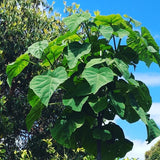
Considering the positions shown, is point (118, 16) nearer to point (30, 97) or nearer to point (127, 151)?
point (30, 97)

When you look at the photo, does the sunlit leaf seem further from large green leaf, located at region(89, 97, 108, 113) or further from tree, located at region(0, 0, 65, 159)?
tree, located at region(0, 0, 65, 159)

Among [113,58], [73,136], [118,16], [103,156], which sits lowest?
[103,156]

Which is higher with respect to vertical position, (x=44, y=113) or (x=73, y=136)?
(x=44, y=113)

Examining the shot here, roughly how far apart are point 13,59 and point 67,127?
19.3 ft

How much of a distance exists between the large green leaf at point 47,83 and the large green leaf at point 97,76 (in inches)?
10.8

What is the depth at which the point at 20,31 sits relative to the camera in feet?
31.7

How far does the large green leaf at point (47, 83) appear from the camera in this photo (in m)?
3.88

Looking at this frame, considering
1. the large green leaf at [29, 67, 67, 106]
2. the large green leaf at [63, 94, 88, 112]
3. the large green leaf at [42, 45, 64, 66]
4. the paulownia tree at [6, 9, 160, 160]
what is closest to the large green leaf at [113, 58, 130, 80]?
the paulownia tree at [6, 9, 160, 160]

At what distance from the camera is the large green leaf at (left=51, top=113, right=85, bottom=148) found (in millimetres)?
4145

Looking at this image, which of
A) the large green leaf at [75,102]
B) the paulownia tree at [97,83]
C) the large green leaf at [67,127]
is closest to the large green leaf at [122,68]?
the paulownia tree at [97,83]

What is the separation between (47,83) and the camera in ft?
13.1

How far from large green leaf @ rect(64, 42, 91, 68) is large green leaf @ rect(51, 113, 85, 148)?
2.16ft

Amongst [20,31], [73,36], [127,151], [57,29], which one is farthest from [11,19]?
[127,151]

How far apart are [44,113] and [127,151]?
5.09 metres
